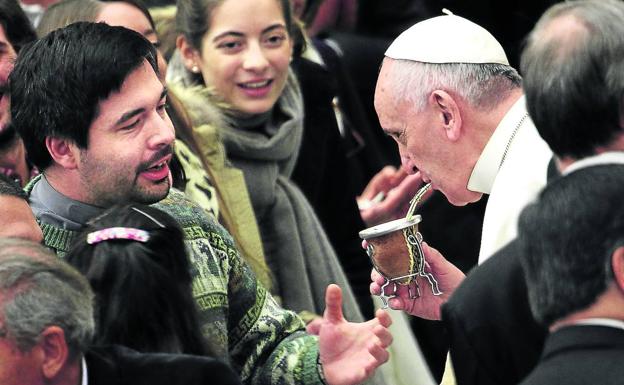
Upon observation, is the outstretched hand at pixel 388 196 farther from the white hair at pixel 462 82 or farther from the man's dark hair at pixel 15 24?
the man's dark hair at pixel 15 24

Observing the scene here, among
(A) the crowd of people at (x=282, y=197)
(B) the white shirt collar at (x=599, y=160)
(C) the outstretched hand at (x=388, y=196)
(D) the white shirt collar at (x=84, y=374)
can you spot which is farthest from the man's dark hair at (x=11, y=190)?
(C) the outstretched hand at (x=388, y=196)

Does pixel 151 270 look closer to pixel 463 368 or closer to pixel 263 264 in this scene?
pixel 463 368

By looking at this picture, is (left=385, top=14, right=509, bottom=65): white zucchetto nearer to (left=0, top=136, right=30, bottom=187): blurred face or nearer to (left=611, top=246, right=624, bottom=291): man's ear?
(left=0, top=136, right=30, bottom=187): blurred face

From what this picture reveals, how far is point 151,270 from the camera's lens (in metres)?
3.80

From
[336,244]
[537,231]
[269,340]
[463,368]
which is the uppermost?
[537,231]

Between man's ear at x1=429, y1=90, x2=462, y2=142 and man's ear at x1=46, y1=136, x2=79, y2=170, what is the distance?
109 cm

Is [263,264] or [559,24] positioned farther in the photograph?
[263,264]

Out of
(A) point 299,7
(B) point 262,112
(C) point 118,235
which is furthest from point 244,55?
(C) point 118,235

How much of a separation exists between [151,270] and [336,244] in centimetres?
271

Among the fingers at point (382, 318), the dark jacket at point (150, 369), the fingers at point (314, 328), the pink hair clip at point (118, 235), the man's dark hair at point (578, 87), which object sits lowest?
the fingers at point (314, 328)

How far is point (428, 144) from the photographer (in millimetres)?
4730

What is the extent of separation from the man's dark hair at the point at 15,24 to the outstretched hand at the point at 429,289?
1634 millimetres

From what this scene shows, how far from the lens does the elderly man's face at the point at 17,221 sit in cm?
418

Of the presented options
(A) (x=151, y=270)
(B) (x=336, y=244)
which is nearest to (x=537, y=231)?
(A) (x=151, y=270)
